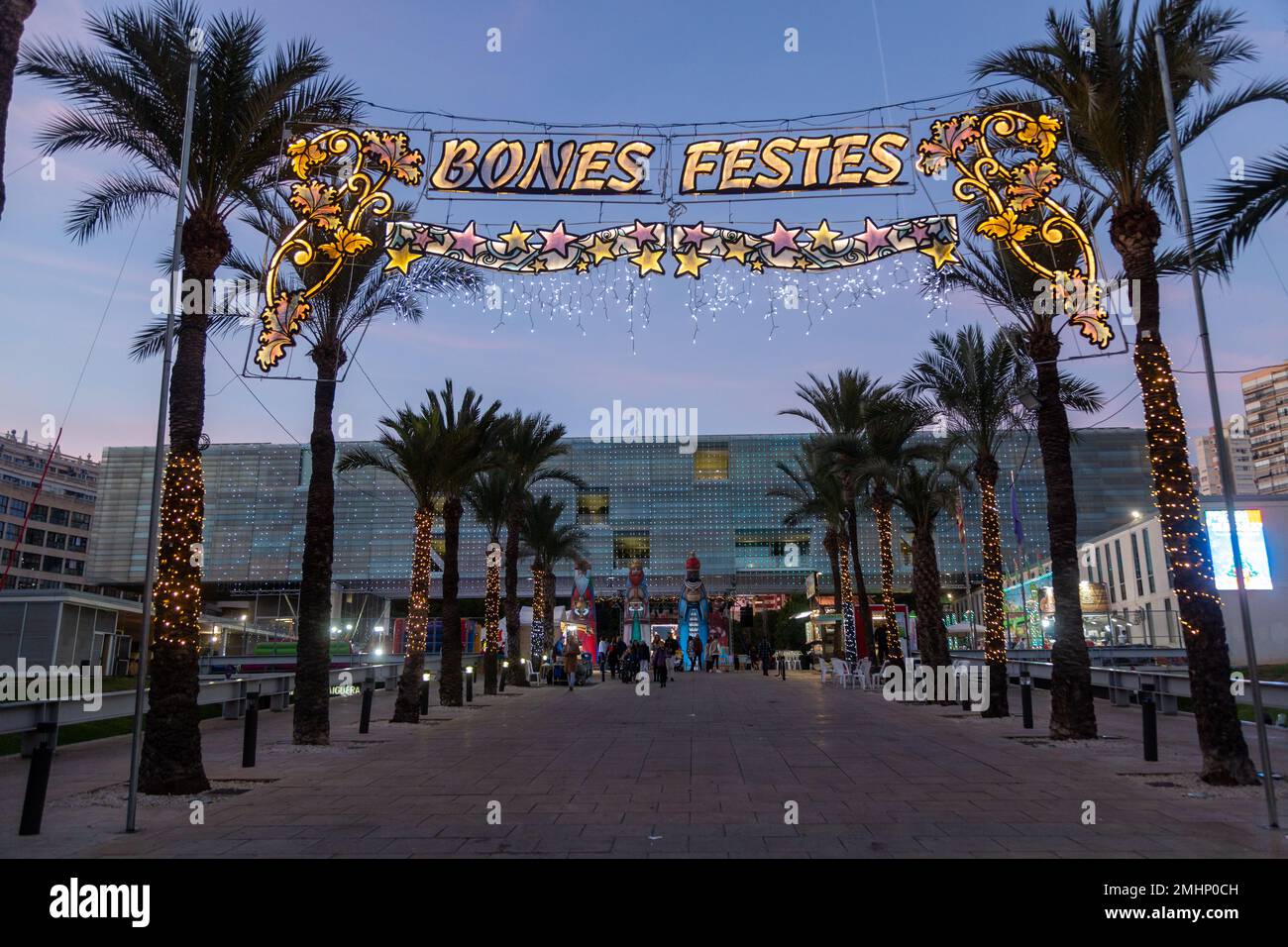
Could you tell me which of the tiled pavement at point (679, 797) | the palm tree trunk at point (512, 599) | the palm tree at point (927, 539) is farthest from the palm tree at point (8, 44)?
the palm tree trunk at point (512, 599)

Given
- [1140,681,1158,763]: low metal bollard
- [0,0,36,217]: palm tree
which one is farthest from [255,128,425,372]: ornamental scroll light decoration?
[1140,681,1158,763]: low metal bollard

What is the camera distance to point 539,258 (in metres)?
10.9

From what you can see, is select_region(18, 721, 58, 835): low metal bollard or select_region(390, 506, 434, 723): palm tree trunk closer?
select_region(18, 721, 58, 835): low metal bollard

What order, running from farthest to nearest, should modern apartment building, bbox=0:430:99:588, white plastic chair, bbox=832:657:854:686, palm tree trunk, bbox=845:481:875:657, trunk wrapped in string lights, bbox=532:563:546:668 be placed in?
modern apartment building, bbox=0:430:99:588 < trunk wrapped in string lights, bbox=532:563:546:668 < palm tree trunk, bbox=845:481:875:657 < white plastic chair, bbox=832:657:854:686

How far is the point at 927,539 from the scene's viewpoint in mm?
25859

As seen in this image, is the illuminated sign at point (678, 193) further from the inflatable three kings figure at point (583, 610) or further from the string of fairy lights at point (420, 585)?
the inflatable three kings figure at point (583, 610)

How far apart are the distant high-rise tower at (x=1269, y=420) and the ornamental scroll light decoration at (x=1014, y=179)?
86224mm

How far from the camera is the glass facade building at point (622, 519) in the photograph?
317ft

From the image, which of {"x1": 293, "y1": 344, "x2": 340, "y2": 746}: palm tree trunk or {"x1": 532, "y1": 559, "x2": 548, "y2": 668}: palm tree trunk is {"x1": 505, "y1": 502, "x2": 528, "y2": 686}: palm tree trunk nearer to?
{"x1": 532, "y1": 559, "x2": 548, "y2": 668}: palm tree trunk

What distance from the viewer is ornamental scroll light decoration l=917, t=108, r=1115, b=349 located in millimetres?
10906

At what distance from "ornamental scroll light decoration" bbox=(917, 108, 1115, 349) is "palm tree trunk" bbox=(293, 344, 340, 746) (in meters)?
9.99

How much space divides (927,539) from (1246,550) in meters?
24.5

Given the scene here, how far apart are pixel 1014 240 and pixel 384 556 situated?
9591 centimetres

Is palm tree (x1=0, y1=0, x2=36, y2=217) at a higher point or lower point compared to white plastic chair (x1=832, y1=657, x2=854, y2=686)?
higher
